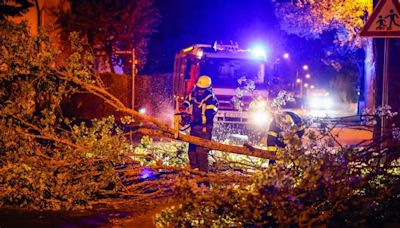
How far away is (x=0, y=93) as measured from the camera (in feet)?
22.6

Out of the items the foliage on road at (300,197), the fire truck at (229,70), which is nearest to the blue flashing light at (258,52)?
the fire truck at (229,70)

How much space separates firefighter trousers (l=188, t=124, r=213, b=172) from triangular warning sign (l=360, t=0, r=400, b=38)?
2.96 metres

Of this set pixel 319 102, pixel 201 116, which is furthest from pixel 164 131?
pixel 319 102

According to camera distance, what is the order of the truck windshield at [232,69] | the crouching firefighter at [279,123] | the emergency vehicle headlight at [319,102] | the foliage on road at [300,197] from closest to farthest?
the foliage on road at [300,197] < the crouching firefighter at [279,123] < the truck windshield at [232,69] < the emergency vehicle headlight at [319,102]

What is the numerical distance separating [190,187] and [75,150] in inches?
92.0

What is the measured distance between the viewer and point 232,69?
15.0m

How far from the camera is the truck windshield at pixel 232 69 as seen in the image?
588 inches

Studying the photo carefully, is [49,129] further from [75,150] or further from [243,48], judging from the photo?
[243,48]

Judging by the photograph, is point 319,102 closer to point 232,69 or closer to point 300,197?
point 232,69

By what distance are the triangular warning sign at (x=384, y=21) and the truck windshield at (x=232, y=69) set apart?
8051 mm

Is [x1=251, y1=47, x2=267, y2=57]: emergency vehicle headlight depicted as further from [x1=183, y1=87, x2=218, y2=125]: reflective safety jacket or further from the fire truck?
[x1=183, y1=87, x2=218, y2=125]: reflective safety jacket

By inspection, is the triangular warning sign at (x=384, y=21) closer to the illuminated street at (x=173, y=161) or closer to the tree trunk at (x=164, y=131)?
the illuminated street at (x=173, y=161)

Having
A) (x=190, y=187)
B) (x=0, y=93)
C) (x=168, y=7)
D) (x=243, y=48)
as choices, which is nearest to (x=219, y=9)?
(x=168, y=7)

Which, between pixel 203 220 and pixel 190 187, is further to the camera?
pixel 203 220
